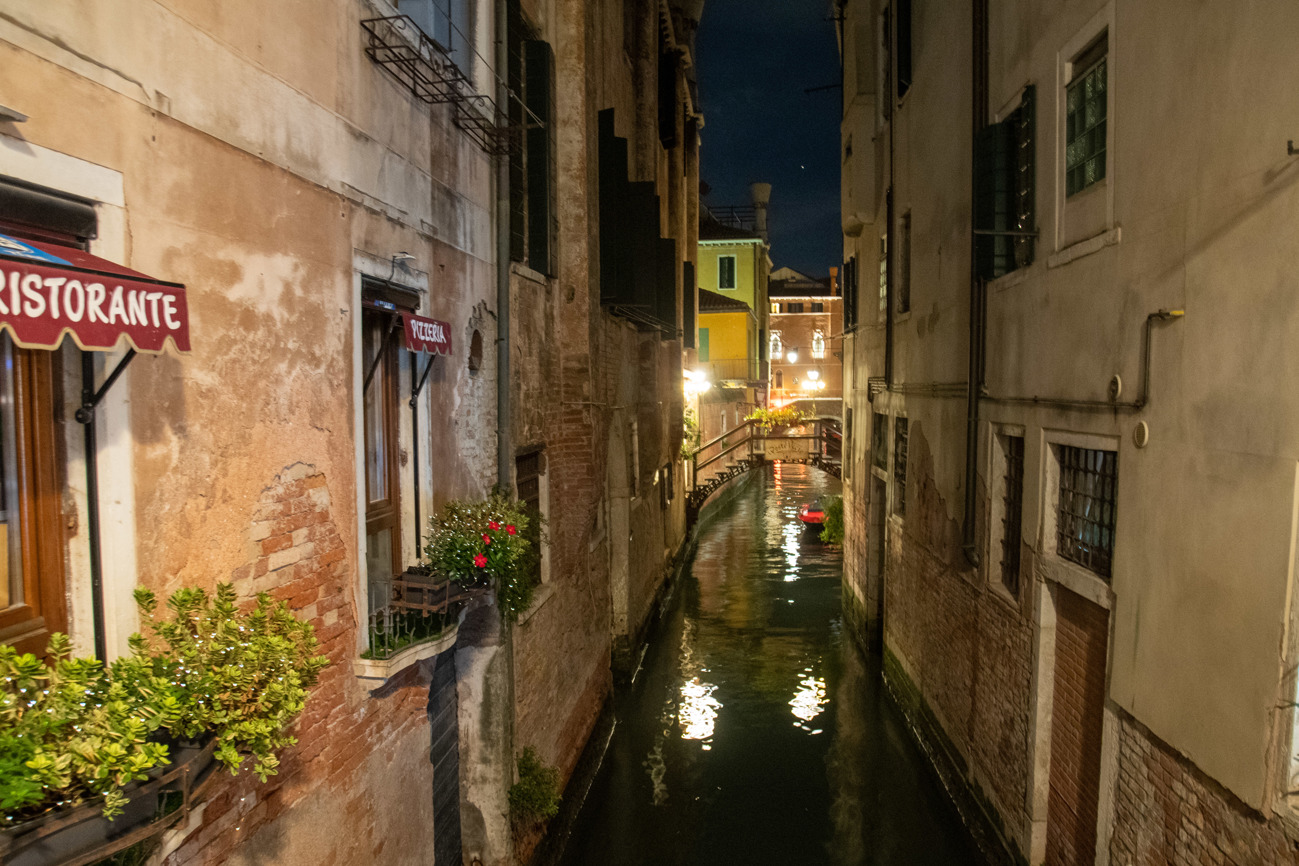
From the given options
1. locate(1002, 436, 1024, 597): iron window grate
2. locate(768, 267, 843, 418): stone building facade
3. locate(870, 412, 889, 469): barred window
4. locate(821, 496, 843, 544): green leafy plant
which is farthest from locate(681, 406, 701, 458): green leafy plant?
locate(768, 267, 843, 418): stone building facade

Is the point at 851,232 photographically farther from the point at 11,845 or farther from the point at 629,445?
the point at 11,845

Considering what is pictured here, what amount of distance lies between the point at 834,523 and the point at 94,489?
19.9 metres

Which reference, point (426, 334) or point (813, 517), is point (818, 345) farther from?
point (426, 334)

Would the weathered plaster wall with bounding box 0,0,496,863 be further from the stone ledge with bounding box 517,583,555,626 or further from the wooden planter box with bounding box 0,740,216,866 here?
the stone ledge with bounding box 517,583,555,626

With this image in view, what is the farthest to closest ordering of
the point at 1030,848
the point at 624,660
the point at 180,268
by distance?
the point at 624,660
the point at 1030,848
the point at 180,268

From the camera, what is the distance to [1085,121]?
20.1 ft

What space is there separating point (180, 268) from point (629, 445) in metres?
9.84

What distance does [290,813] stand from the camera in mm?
3789

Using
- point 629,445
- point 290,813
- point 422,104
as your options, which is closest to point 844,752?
point 629,445

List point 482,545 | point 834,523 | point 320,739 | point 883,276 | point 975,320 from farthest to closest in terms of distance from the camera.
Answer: point 834,523 → point 883,276 → point 975,320 → point 482,545 → point 320,739

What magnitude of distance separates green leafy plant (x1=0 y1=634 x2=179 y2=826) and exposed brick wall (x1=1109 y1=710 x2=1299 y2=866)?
4554mm

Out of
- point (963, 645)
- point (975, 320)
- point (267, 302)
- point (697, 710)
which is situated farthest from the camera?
point (697, 710)

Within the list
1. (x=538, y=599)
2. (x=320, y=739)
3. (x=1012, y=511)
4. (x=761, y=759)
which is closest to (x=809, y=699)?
(x=761, y=759)

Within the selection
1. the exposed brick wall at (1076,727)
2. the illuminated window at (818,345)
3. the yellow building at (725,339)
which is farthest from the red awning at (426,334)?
the illuminated window at (818,345)
